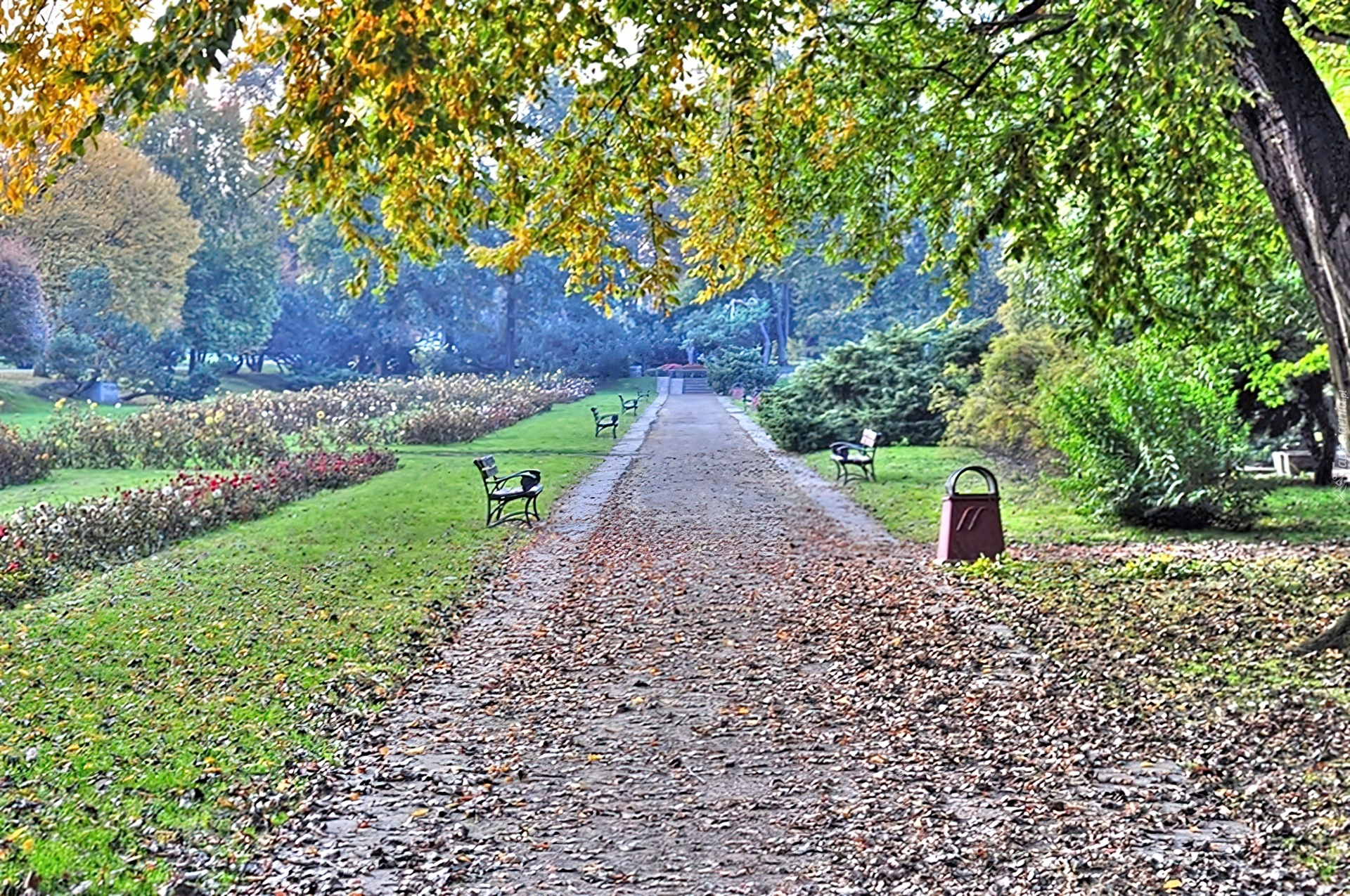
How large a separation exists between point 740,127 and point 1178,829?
19.4ft

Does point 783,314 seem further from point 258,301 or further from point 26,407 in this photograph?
point 26,407

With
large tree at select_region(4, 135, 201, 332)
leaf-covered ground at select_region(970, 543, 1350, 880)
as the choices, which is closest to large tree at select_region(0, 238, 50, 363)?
large tree at select_region(4, 135, 201, 332)

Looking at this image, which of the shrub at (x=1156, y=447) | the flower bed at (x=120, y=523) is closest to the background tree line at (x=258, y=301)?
the shrub at (x=1156, y=447)

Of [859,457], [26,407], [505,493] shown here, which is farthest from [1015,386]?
[26,407]

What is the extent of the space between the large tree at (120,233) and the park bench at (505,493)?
81.9 ft

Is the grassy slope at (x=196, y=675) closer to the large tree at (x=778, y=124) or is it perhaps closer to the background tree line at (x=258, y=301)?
the large tree at (x=778, y=124)

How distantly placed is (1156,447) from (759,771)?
9.08 metres

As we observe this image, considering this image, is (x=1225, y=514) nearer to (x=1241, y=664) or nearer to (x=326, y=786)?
(x=1241, y=664)

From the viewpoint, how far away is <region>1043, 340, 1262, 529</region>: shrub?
1318 cm

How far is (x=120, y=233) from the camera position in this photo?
40281 millimetres

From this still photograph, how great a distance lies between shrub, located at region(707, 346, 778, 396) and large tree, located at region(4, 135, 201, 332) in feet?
86.6

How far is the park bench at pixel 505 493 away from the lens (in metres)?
14.8

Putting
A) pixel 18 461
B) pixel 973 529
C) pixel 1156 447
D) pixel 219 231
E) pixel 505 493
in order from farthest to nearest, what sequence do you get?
pixel 219 231, pixel 18 461, pixel 505 493, pixel 1156 447, pixel 973 529

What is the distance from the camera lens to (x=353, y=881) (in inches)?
172
